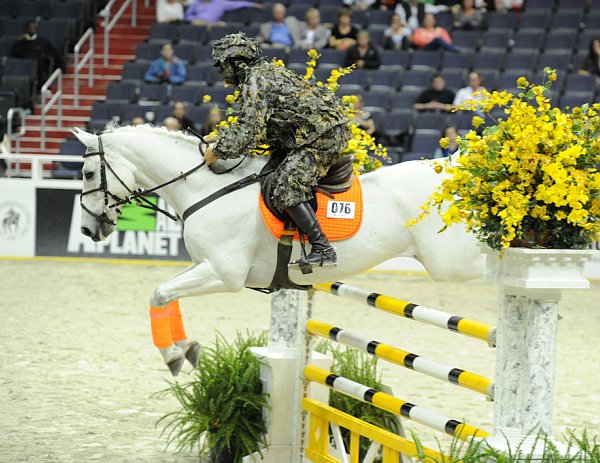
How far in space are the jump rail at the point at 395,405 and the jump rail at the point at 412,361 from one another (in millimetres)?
143

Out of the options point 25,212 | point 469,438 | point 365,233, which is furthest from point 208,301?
point 469,438

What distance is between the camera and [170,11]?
1606 cm

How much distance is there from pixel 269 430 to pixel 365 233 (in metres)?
1.18

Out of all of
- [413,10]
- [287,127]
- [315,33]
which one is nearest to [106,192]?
[287,127]

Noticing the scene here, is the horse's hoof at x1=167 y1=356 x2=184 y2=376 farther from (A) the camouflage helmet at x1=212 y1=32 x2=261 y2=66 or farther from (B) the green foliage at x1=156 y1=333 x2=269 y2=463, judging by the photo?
(A) the camouflage helmet at x1=212 y1=32 x2=261 y2=66

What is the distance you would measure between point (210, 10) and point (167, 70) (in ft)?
5.67

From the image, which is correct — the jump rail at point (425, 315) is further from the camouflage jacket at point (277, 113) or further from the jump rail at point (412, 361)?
the camouflage jacket at point (277, 113)

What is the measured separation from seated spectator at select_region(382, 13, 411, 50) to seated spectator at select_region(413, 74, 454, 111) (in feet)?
4.29

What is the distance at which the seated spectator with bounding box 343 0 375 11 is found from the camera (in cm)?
1596

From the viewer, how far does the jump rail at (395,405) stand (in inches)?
150

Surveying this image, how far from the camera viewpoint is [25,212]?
40.4 feet

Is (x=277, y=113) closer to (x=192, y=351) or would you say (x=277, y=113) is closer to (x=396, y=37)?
(x=192, y=351)

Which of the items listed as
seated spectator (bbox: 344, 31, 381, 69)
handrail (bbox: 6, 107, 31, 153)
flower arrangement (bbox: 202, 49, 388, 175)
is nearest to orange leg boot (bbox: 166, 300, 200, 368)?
flower arrangement (bbox: 202, 49, 388, 175)

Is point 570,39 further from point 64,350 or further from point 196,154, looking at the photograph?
point 196,154
